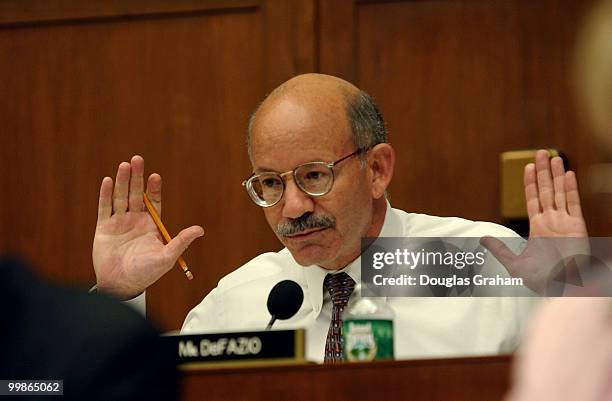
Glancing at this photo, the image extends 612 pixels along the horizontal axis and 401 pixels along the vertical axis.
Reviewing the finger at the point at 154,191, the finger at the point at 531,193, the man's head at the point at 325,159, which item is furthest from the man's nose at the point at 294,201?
the finger at the point at 531,193

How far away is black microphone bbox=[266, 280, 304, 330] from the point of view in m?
2.38

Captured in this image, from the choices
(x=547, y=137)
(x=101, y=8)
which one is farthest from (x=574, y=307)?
(x=101, y=8)

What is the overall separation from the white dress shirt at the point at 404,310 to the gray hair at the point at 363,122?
0.20 meters

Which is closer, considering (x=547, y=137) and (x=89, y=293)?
(x=89, y=293)

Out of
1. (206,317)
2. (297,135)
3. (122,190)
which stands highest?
(297,135)

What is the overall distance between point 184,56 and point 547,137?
1327 mm

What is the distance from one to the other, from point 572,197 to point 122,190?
3.79 ft

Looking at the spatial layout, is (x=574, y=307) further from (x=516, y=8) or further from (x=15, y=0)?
(x=15, y=0)

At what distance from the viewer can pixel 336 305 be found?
2.89 m

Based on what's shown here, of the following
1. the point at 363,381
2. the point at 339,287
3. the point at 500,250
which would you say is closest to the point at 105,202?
the point at 339,287

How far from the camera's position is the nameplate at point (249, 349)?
1967 mm

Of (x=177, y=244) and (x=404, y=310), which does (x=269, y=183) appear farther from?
(x=404, y=310)

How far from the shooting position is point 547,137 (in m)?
3.78

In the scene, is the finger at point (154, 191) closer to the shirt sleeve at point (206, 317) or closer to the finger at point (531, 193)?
the shirt sleeve at point (206, 317)
